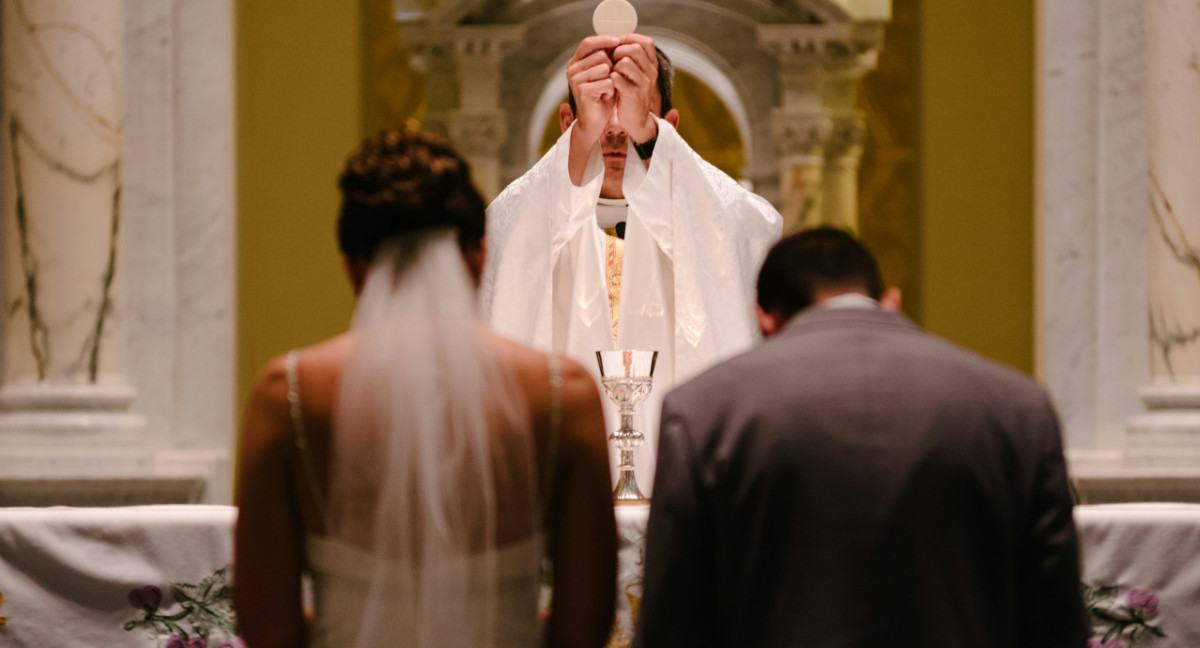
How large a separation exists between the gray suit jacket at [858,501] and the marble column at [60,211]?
3309 millimetres

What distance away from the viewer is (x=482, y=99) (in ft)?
22.0

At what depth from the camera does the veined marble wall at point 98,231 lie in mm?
4465

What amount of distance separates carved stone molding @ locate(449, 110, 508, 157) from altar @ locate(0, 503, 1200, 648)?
412cm

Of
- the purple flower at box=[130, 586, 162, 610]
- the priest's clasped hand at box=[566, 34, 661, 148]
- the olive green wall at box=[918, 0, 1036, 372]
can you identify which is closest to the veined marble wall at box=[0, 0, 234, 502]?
the purple flower at box=[130, 586, 162, 610]

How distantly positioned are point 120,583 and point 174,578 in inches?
4.6

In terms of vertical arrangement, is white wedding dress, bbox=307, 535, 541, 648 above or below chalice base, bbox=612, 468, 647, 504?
above

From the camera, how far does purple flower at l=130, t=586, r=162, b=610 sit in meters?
2.75

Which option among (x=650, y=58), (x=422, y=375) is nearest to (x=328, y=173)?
(x=650, y=58)

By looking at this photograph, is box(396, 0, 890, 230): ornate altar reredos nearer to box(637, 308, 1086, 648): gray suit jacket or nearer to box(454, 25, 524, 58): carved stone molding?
box(454, 25, 524, 58): carved stone molding

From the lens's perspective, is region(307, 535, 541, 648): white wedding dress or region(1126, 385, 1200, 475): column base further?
region(1126, 385, 1200, 475): column base

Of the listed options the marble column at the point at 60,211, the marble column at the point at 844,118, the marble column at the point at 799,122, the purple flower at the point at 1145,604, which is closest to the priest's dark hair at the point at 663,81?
the purple flower at the point at 1145,604

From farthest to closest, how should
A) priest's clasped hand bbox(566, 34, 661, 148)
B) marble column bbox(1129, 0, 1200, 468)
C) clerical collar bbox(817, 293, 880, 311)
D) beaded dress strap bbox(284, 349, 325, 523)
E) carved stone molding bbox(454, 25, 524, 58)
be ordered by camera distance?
1. carved stone molding bbox(454, 25, 524, 58)
2. marble column bbox(1129, 0, 1200, 468)
3. priest's clasped hand bbox(566, 34, 661, 148)
4. clerical collar bbox(817, 293, 880, 311)
5. beaded dress strap bbox(284, 349, 325, 523)

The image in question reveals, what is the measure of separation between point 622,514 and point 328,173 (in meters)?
4.04

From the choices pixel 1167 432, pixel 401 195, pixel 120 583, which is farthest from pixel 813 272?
pixel 1167 432
